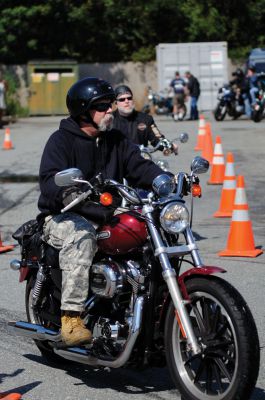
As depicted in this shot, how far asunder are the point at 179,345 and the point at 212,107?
34.4 m

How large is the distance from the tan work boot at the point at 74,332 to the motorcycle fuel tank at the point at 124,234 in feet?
1.45

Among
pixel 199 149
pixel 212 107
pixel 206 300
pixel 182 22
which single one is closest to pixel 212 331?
pixel 206 300

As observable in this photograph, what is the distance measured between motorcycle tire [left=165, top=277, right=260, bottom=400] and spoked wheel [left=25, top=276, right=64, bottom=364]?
108 centimetres

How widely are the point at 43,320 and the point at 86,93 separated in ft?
4.71

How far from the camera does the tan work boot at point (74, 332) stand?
5.41 m

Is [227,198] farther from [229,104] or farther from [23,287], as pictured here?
[229,104]

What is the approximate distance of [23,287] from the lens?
8.59 meters

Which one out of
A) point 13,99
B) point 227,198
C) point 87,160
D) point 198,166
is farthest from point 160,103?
point 198,166

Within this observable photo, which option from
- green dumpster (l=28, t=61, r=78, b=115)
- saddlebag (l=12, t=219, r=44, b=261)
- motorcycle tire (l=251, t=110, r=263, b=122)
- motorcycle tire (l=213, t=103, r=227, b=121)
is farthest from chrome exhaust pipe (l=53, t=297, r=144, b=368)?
green dumpster (l=28, t=61, r=78, b=115)

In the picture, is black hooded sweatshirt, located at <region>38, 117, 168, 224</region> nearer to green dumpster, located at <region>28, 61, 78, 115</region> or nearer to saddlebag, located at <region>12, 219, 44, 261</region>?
saddlebag, located at <region>12, 219, 44, 261</region>

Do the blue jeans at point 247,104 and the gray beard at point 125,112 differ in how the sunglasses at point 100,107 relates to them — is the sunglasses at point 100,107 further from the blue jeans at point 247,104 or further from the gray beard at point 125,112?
the blue jeans at point 247,104

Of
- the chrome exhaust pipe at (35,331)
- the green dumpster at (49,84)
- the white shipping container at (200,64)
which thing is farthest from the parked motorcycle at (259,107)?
the chrome exhaust pipe at (35,331)

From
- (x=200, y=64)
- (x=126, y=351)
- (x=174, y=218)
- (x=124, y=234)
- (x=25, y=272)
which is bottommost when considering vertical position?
(x=126, y=351)

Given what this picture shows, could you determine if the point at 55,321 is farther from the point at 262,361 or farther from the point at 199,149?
the point at 199,149
